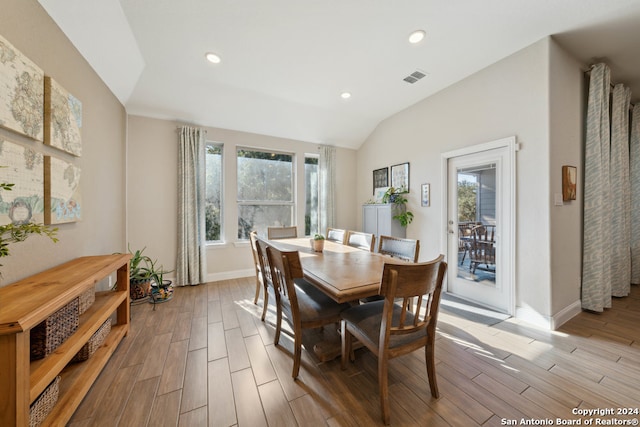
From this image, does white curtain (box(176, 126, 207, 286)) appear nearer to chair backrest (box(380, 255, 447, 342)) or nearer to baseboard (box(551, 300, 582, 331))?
chair backrest (box(380, 255, 447, 342))

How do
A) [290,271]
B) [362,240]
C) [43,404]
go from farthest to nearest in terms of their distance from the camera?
[362,240], [290,271], [43,404]

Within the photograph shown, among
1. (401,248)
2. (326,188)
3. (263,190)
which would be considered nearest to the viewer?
(401,248)

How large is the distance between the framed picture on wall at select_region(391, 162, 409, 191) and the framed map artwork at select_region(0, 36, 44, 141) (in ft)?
13.4

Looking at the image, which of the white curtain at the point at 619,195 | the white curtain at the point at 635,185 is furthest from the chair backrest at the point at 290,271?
the white curtain at the point at 635,185

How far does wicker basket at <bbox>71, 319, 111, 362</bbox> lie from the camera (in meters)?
1.61

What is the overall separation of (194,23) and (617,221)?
5.41 metres

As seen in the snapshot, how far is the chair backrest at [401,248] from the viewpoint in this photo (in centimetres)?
208

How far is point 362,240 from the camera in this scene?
2820mm

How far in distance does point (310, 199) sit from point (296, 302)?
3.26 m

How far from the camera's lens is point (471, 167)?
9.86 ft

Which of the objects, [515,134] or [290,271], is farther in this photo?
[515,134]

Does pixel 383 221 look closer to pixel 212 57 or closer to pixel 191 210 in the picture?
pixel 191 210

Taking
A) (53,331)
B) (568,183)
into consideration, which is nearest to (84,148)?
(53,331)

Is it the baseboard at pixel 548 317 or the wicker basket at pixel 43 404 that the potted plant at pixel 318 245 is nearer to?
the wicker basket at pixel 43 404
